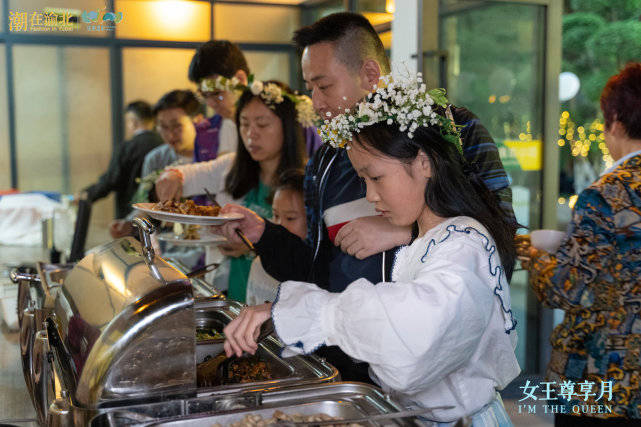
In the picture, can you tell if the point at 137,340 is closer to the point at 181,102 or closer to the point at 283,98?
the point at 283,98

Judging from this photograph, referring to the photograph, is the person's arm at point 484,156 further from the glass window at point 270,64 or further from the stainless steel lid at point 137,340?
the glass window at point 270,64

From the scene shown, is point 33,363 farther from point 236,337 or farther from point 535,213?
point 535,213

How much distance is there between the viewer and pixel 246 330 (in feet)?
3.87

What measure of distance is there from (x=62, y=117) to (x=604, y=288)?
428 cm

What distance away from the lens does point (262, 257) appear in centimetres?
185

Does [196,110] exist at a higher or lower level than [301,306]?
higher

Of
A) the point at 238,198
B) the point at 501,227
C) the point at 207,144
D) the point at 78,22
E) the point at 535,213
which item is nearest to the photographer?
the point at 501,227

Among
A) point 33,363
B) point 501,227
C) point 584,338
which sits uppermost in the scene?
point 501,227

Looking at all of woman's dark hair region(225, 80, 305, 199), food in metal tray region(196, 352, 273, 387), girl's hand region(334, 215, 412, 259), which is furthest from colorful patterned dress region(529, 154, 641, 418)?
food in metal tray region(196, 352, 273, 387)

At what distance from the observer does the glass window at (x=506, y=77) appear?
129 inches

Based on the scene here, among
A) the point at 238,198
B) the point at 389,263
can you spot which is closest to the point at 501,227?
the point at 389,263

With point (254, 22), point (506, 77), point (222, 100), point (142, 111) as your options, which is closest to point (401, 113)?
A: point (222, 100)

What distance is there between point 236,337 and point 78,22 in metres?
4.25

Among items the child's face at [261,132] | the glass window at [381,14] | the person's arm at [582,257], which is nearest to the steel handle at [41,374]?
the child's face at [261,132]
